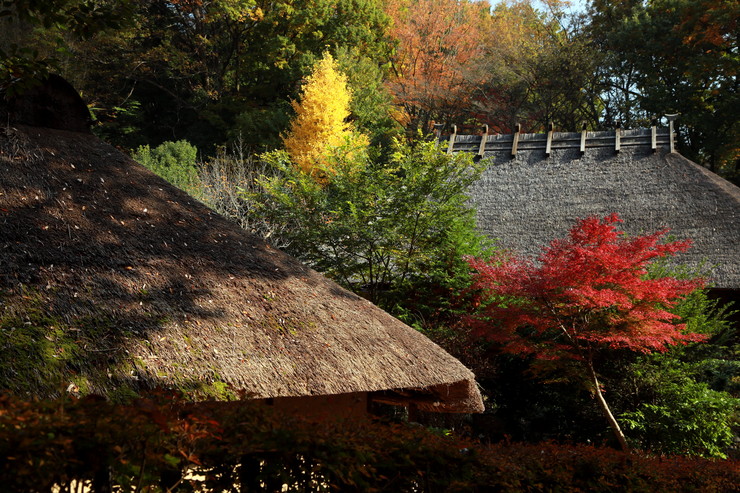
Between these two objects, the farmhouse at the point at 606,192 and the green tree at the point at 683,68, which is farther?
the green tree at the point at 683,68

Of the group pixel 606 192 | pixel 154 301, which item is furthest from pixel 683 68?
pixel 154 301

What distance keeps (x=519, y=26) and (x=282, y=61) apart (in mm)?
12683

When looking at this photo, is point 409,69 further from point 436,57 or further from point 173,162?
point 173,162


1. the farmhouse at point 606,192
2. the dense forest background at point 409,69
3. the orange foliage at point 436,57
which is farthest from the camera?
the orange foliage at point 436,57

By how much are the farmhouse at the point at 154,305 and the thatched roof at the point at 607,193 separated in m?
8.14

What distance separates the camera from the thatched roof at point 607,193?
1277 centimetres

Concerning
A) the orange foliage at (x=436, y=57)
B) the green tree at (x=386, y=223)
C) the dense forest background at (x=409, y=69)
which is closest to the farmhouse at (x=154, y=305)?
the green tree at (x=386, y=223)

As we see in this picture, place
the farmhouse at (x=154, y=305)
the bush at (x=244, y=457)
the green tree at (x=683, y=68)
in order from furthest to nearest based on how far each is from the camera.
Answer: the green tree at (x=683, y=68)
the farmhouse at (x=154, y=305)
the bush at (x=244, y=457)

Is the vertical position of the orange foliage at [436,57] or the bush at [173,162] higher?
the orange foliage at [436,57]

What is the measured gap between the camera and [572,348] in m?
8.76

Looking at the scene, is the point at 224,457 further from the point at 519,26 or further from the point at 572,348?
the point at 519,26

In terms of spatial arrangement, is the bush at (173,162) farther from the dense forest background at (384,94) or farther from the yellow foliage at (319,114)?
the yellow foliage at (319,114)

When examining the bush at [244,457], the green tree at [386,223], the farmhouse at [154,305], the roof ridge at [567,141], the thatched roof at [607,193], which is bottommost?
the bush at [244,457]

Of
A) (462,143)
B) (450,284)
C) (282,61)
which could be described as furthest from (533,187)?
(282,61)
